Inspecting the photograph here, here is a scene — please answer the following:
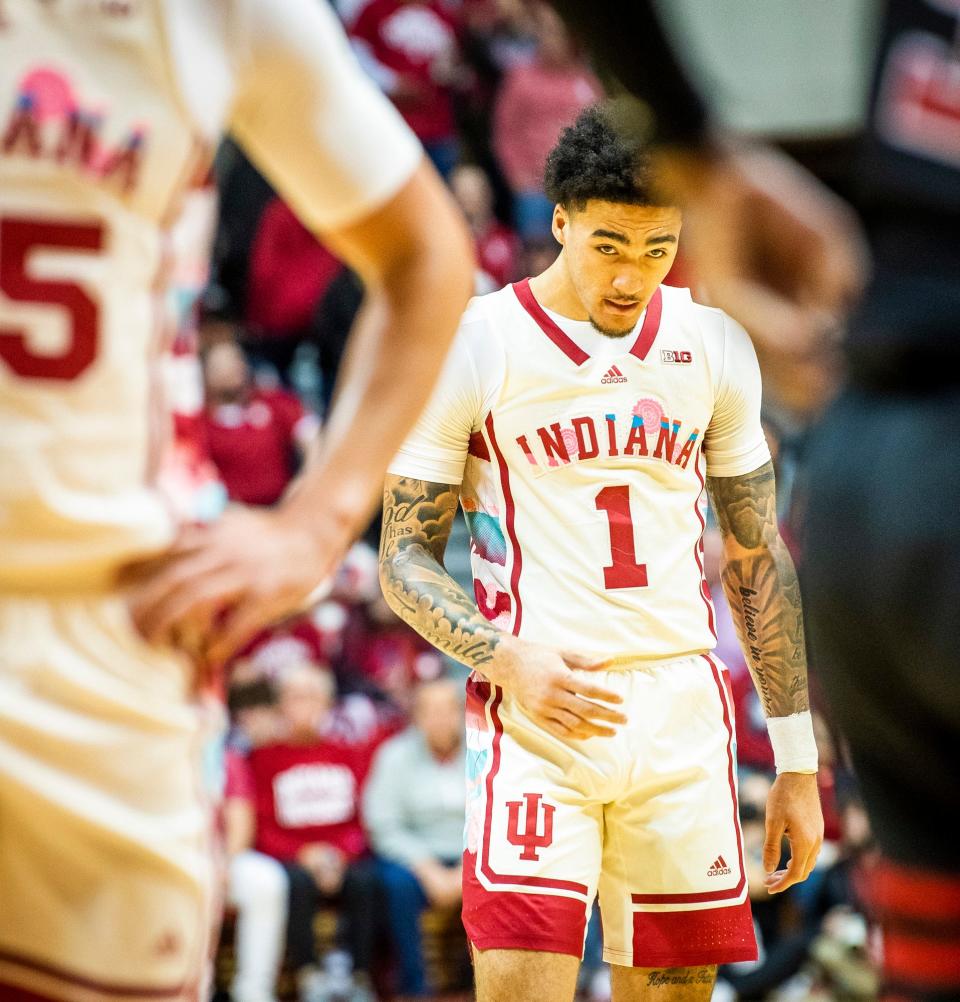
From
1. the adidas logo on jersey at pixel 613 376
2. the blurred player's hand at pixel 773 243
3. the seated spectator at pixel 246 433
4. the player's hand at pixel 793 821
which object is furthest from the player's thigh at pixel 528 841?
the seated spectator at pixel 246 433

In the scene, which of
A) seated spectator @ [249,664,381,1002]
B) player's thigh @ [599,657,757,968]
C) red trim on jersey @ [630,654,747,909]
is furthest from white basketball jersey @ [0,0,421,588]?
seated spectator @ [249,664,381,1002]

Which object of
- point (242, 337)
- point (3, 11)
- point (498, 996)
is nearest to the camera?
point (3, 11)

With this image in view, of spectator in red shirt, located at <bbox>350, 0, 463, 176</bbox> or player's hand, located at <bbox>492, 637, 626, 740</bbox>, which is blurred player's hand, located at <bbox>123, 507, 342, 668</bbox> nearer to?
player's hand, located at <bbox>492, 637, 626, 740</bbox>

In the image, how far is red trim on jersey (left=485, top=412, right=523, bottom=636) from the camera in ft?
13.3

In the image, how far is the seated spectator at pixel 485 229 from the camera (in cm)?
1159

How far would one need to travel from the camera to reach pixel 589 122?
4.37m

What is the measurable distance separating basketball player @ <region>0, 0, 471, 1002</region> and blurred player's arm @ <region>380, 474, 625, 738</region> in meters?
1.71

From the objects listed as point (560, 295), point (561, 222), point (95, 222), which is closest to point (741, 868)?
point (560, 295)

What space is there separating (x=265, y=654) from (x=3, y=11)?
7.81 m

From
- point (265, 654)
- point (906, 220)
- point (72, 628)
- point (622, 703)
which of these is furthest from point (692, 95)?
point (265, 654)

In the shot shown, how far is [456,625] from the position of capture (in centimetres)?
402

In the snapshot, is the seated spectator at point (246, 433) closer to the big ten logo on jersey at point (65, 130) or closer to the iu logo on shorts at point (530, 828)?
the iu logo on shorts at point (530, 828)

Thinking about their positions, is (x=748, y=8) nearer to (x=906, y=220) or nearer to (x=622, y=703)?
(x=906, y=220)

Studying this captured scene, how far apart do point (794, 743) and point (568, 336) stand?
1243mm
